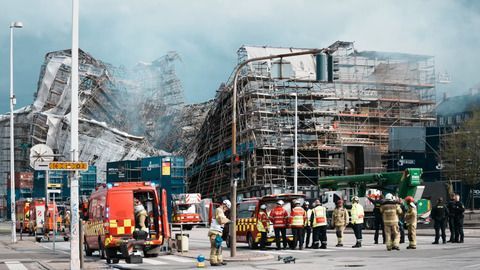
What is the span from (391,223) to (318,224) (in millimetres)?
4146

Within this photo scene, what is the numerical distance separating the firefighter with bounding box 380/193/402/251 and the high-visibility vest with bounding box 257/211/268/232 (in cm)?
506

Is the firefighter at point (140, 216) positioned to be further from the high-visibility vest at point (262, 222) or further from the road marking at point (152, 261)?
the high-visibility vest at point (262, 222)

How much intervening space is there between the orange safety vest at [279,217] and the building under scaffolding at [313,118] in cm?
3547

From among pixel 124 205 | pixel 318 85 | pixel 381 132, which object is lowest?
pixel 124 205

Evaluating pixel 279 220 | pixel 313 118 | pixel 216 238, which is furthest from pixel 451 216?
pixel 313 118

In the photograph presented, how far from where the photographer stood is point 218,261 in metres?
Result: 20.6

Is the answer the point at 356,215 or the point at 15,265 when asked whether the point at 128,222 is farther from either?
the point at 356,215

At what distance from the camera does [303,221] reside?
86.0 feet

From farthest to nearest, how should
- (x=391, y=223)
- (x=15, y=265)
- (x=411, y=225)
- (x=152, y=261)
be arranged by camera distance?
(x=411, y=225)
(x=15, y=265)
(x=391, y=223)
(x=152, y=261)

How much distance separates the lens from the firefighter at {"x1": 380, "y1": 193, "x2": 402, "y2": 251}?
2359cm

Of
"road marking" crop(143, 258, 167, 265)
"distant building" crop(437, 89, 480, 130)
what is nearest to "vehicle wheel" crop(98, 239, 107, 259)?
"road marking" crop(143, 258, 167, 265)

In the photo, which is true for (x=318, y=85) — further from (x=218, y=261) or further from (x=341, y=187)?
(x=218, y=261)

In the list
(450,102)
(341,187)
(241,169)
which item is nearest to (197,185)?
(450,102)

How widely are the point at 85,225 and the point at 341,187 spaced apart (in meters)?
25.4
